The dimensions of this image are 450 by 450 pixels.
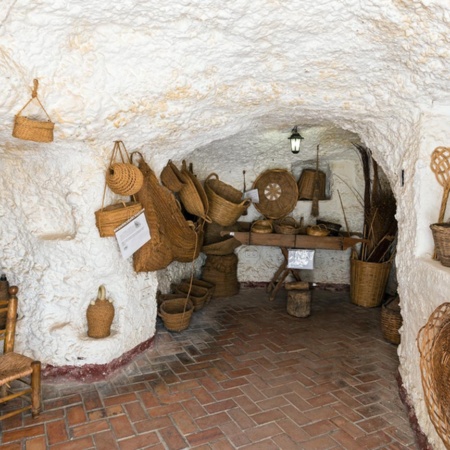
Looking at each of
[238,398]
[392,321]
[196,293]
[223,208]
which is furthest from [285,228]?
[238,398]

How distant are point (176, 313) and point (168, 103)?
230cm

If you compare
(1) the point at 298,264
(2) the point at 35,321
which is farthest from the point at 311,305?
(2) the point at 35,321

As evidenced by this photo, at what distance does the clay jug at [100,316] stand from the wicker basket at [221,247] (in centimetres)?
218

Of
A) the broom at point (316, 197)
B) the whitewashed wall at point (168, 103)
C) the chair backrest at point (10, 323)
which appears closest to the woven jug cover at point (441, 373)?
the whitewashed wall at point (168, 103)

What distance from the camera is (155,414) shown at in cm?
296

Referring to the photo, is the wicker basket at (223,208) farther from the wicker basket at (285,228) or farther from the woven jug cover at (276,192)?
the woven jug cover at (276,192)

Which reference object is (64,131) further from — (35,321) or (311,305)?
(311,305)

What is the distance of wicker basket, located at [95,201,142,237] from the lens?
3197mm

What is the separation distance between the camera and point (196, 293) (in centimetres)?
511

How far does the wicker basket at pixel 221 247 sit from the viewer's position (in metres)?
5.45

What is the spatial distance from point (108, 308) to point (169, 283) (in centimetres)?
177

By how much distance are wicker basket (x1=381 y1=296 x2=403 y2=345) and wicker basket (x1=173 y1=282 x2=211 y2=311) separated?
209cm

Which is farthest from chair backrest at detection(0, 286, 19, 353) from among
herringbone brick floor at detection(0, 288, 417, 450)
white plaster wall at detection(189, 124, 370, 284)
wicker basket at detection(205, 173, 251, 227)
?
white plaster wall at detection(189, 124, 370, 284)

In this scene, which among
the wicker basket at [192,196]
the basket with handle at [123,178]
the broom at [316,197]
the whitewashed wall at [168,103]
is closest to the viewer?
the whitewashed wall at [168,103]
